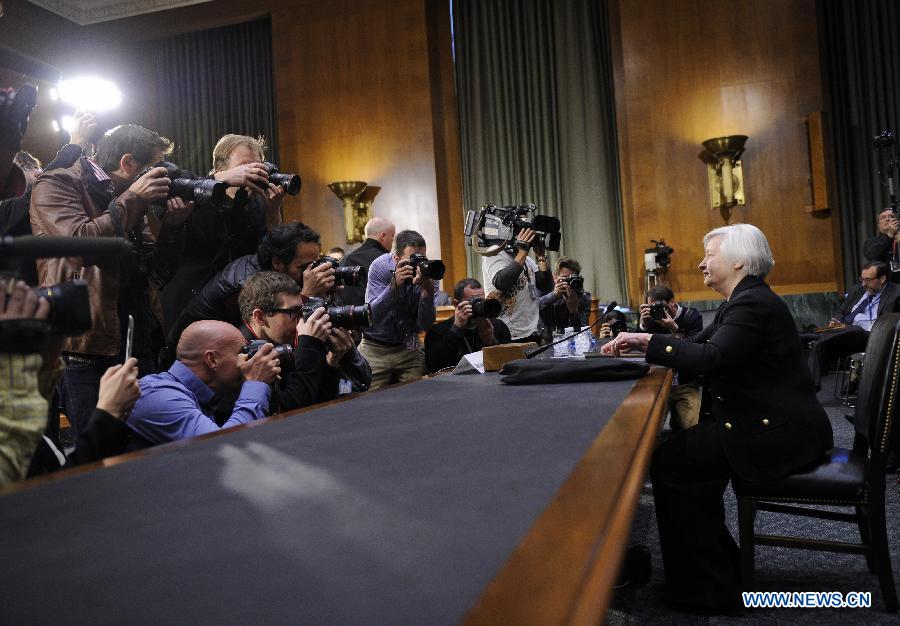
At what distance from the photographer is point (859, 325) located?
18.4ft

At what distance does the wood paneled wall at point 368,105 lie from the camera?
787 cm

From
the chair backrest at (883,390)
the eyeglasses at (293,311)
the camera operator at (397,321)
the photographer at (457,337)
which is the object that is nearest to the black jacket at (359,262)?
the camera operator at (397,321)

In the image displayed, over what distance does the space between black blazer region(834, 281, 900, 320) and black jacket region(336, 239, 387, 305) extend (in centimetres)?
343

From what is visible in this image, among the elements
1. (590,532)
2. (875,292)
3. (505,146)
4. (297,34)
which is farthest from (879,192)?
(590,532)

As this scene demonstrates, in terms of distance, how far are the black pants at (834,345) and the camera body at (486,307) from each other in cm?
344

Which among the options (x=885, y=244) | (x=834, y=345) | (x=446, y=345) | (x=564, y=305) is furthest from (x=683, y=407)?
(x=885, y=244)

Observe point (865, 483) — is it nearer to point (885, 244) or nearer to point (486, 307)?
point (486, 307)

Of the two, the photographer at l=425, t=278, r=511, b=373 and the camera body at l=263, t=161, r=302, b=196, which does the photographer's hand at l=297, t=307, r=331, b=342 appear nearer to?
the camera body at l=263, t=161, r=302, b=196

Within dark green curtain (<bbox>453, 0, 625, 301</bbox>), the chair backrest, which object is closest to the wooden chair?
the chair backrest

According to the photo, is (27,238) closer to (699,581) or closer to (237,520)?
(237,520)

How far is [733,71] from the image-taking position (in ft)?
23.3

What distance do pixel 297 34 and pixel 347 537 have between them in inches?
325

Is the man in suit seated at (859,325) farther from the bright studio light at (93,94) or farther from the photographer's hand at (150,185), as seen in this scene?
the bright studio light at (93,94)

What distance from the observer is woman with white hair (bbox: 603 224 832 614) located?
202 cm
